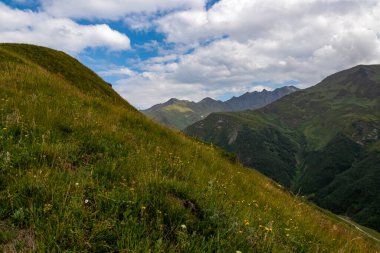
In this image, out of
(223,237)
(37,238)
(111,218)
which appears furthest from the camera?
(223,237)

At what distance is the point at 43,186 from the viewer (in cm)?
482

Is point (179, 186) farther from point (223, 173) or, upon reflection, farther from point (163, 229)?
point (223, 173)

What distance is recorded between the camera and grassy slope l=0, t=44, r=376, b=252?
4.13m

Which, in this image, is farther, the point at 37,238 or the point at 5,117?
the point at 5,117

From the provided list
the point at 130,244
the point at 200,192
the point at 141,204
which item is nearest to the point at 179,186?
the point at 200,192

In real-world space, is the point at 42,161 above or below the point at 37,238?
above

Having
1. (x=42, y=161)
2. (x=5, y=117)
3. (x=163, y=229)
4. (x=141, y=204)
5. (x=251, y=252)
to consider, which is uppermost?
(x=5, y=117)

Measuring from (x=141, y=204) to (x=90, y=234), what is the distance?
3.03 ft

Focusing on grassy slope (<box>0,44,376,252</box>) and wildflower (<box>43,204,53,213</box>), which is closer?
grassy slope (<box>0,44,376,252</box>)

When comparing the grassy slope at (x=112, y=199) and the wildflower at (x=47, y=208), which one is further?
the wildflower at (x=47, y=208)

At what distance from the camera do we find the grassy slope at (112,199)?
4.13m

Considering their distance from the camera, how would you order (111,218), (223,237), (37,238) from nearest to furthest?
(37,238)
(111,218)
(223,237)

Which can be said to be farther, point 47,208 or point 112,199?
point 112,199

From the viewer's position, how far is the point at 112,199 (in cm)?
471
